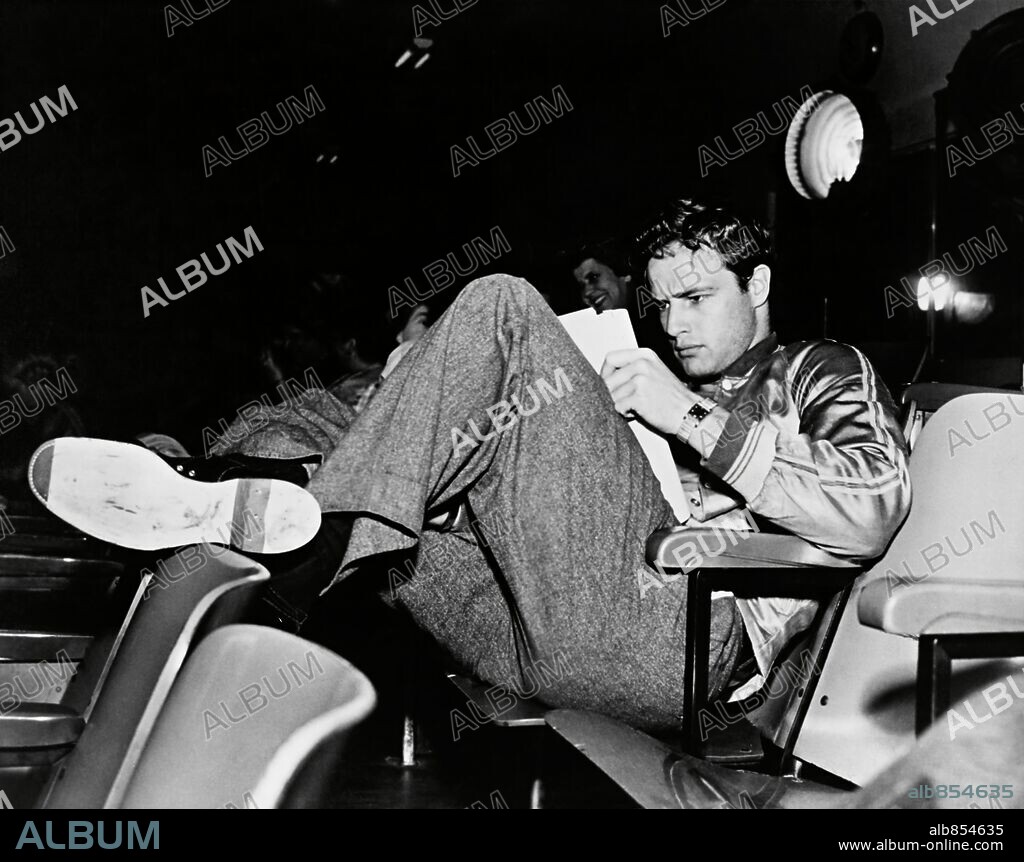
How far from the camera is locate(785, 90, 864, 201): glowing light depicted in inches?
126

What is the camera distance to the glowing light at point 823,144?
10.5 ft

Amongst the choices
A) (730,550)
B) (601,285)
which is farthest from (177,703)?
(601,285)

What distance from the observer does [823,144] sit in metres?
3.35

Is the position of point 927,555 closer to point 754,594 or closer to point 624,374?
point 754,594

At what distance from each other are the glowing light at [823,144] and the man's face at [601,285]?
30.3 inches

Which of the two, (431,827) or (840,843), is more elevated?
(431,827)

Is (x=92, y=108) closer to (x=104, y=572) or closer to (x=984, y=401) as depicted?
(x=104, y=572)

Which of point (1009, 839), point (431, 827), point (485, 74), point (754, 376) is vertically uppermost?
point (485, 74)

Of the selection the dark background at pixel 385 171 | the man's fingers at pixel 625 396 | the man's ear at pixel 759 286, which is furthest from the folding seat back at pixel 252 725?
the dark background at pixel 385 171

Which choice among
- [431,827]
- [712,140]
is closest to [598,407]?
[431,827]

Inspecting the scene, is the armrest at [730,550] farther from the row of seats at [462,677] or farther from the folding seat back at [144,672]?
the folding seat back at [144,672]

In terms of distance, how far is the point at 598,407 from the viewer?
1433 mm

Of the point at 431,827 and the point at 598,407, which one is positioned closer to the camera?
the point at 431,827

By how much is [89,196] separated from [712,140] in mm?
2672
